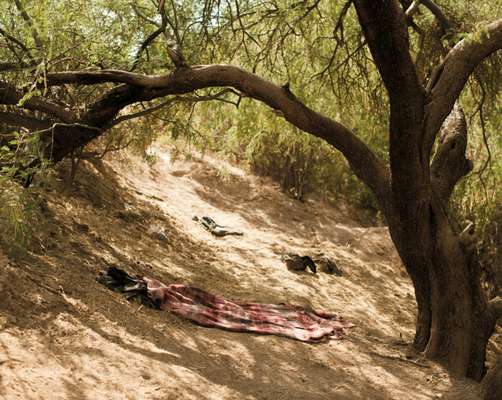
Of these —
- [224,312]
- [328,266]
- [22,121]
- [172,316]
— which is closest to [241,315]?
[224,312]

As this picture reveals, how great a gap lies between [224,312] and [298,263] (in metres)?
3.03

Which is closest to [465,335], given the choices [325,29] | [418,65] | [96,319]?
[418,65]

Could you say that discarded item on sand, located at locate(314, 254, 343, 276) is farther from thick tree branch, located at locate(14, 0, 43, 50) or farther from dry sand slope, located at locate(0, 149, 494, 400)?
thick tree branch, located at locate(14, 0, 43, 50)

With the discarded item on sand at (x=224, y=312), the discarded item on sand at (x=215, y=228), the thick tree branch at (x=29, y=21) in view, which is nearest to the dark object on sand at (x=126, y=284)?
the discarded item on sand at (x=224, y=312)

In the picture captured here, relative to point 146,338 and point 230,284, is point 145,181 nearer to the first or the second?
point 230,284

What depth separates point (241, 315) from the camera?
6355 millimetres

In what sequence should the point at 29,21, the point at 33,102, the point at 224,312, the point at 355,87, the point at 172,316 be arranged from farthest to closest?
1. the point at 355,87
2. the point at 224,312
3. the point at 172,316
4. the point at 33,102
5. the point at 29,21

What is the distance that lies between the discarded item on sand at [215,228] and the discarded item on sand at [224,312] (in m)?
3.70

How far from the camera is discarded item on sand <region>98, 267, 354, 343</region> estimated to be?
5.91m

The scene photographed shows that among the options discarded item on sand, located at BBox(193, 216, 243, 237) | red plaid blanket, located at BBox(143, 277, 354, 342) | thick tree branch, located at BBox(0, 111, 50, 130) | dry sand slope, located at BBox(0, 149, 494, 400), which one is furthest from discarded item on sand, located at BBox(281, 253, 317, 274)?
thick tree branch, located at BBox(0, 111, 50, 130)

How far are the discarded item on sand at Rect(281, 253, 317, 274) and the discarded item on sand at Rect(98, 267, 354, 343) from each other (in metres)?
2.11

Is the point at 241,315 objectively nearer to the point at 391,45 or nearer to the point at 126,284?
the point at 126,284

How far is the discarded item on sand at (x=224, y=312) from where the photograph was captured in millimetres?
5910

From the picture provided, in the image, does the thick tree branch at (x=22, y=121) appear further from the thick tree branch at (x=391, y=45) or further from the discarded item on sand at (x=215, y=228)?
the discarded item on sand at (x=215, y=228)
